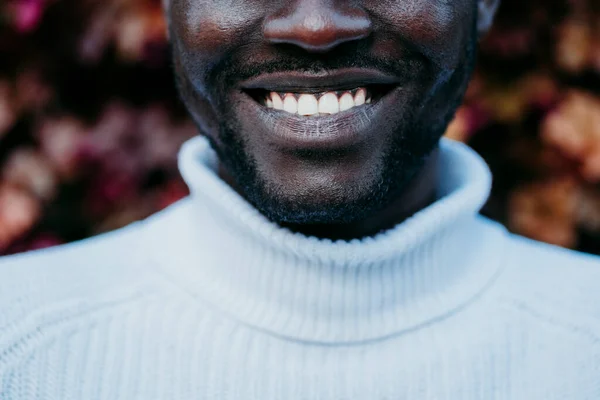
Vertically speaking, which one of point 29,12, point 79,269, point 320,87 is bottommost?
Answer: point 79,269

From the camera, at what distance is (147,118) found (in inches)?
105

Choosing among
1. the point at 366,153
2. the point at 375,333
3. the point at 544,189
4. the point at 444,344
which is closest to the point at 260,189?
the point at 366,153

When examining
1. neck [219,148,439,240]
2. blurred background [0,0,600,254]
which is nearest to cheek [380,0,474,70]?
neck [219,148,439,240]

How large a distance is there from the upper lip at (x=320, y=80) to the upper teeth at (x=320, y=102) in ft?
0.05

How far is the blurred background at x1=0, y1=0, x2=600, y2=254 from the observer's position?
98.1 inches

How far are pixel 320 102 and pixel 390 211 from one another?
40 cm

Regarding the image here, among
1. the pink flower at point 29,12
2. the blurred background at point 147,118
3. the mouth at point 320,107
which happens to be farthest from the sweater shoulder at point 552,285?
the pink flower at point 29,12

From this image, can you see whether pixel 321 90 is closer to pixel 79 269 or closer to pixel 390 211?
pixel 390 211

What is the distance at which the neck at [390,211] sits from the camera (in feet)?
5.43

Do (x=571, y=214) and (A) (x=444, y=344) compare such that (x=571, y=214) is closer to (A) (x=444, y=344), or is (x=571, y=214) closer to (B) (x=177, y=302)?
(A) (x=444, y=344)

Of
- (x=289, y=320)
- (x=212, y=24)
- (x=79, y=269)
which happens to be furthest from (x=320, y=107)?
(x=79, y=269)

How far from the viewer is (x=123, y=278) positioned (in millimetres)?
1645

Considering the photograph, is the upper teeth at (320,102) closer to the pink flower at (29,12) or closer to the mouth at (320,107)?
the mouth at (320,107)

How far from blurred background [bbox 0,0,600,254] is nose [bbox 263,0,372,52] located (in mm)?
1210
